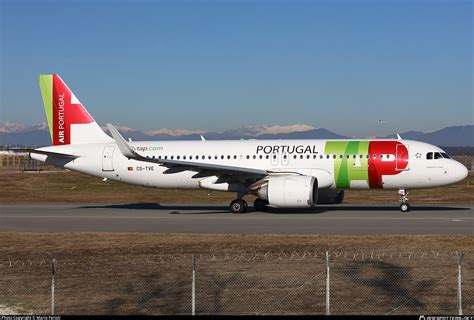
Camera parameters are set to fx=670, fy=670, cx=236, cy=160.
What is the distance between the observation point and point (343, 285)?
17047 millimetres

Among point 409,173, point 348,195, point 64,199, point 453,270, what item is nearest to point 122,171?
point 64,199

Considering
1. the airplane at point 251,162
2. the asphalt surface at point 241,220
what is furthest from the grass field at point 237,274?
the airplane at point 251,162

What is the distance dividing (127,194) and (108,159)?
16739mm

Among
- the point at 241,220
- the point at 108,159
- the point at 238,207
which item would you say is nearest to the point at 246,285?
the point at 241,220

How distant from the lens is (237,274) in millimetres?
18484

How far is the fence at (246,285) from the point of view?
1484 centimetres

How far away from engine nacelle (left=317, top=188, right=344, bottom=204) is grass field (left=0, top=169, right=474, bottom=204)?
7.14 meters

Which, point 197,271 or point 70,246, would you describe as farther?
point 70,246

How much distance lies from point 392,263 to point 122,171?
75.9ft

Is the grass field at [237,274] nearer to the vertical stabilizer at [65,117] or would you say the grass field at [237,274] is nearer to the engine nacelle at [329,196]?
the engine nacelle at [329,196]

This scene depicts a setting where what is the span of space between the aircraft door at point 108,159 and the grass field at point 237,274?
13798mm

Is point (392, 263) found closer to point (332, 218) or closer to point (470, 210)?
point (332, 218)

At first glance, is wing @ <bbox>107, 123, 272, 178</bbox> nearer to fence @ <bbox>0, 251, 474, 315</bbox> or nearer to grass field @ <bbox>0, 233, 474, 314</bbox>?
grass field @ <bbox>0, 233, 474, 314</bbox>

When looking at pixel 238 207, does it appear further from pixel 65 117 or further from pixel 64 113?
pixel 64 113
